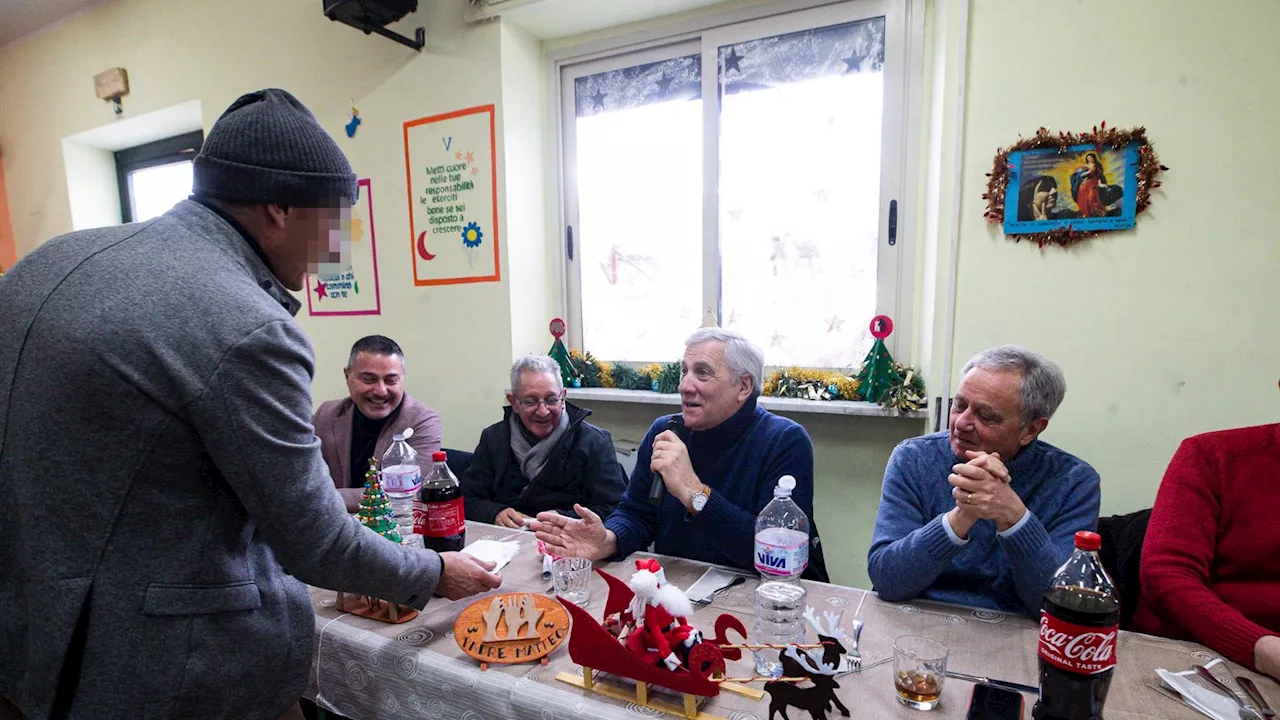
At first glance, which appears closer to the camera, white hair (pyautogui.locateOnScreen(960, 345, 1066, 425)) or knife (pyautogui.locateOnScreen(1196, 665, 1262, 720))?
knife (pyautogui.locateOnScreen(1196, 665, 1262, 720))

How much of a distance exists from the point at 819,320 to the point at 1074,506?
137 centimetres

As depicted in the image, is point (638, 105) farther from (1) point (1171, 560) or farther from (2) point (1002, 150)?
(1) point (1171, 560)

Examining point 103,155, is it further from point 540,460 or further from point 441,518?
point 441,518

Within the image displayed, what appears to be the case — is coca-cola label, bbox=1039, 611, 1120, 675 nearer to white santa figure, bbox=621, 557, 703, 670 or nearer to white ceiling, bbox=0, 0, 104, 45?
white santa figure, bbox=621, 557, 703, 670

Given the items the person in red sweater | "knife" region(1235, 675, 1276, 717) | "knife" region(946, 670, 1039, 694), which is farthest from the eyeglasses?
"knife" region(1235, 675, 1276, 717)

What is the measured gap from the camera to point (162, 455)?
801mm

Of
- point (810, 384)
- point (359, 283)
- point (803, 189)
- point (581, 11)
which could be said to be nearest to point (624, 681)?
point (810, 384)

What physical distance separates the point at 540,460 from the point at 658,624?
1201 millimetres

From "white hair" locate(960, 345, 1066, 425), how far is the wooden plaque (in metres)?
1.11

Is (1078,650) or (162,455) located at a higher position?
(162,455)

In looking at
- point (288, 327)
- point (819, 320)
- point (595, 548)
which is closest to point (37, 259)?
point (288, 327)

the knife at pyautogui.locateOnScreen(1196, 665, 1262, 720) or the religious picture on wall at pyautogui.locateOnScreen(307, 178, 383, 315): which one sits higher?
the religious picture on wall at pyautogui.locateOnScreen(307, 178, 383, 315)

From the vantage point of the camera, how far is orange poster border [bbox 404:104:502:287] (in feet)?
8.96

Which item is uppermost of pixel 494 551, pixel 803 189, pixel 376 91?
pixel 376 91
